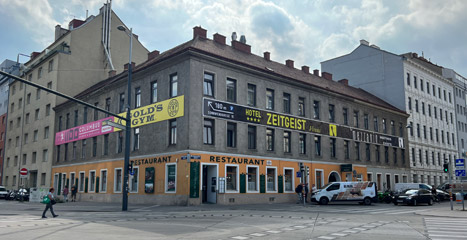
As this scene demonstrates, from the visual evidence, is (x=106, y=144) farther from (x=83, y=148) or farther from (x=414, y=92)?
(x=414, y=92)

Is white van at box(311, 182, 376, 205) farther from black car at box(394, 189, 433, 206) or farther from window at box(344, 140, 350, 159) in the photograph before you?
window at box(344, 140, 350, 159)

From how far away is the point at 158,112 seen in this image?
3247cm

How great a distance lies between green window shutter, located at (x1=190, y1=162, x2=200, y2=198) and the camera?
92.6 ft

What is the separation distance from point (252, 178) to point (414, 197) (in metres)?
12.0

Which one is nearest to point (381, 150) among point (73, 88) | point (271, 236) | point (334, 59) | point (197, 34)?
point (334, 59)

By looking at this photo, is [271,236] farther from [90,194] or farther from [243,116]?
[90,194]

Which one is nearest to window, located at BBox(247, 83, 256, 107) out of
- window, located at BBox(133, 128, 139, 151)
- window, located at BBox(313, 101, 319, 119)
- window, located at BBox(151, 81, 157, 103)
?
window, located at BBox(151, 81, 157, 103)

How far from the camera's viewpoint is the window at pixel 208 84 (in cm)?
3095

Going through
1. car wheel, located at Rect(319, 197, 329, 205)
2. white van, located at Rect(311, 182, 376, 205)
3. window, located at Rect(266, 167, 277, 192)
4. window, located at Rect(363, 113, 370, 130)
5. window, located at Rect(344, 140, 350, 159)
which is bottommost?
car wheel, located at Rect(319, 197, 329, 205)

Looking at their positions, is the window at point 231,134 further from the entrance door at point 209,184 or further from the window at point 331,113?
the window at point 331,113

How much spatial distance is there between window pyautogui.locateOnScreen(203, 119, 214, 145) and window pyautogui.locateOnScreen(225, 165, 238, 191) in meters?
2.41

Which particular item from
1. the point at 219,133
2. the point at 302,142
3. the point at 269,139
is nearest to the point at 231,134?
the point at 219,133

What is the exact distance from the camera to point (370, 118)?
155ft

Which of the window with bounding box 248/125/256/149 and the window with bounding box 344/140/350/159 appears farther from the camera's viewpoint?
the window with bounding box 344/140/350/159
